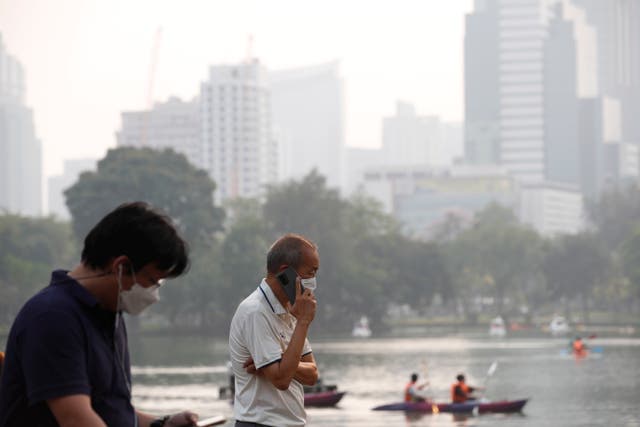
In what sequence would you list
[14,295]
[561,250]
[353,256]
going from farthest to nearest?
1. [561,250]
2. [353,256]
3. [14,295]

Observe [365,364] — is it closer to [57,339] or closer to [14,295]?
[14,295]

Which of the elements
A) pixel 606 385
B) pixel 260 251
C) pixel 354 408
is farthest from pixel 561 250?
pixel 354 408

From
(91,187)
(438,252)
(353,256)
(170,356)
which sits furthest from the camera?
(438,252)

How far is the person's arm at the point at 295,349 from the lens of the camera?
6.72m

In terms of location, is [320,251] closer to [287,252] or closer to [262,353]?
[287,252]

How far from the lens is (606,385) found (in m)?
42.9

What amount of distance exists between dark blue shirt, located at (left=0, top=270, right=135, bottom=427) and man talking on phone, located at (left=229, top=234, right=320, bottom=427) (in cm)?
196

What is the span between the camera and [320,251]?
98.5 m

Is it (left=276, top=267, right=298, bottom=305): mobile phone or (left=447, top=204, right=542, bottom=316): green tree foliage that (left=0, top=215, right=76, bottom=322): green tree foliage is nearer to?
(left=447, top=204, right=542, bottom=316): green tree foliage

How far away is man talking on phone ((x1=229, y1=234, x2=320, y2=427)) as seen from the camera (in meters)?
6.83

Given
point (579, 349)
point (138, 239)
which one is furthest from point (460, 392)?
point (579, 349)

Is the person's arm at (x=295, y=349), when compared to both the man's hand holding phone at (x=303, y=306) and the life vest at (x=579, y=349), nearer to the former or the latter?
the man's hand holding phone at (x=303, y=306)

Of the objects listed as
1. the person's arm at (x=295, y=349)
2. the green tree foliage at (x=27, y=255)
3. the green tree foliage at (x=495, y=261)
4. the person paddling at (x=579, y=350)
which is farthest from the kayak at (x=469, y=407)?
the green tree foliage at (x=495, y=261)

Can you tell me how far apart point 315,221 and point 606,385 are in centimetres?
5983
